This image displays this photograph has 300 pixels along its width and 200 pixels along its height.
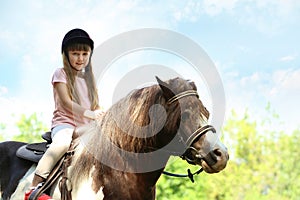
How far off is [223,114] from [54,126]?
5.47 ft

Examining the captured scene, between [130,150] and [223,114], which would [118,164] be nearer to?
[130,150]

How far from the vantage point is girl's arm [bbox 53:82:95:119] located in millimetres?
4412

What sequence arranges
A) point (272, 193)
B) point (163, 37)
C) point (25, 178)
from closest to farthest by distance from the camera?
point (163, 37), point (25, 178), point (272, 193)

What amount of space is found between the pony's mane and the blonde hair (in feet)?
1.78

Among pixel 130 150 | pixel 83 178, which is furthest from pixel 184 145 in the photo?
pixel 83 178

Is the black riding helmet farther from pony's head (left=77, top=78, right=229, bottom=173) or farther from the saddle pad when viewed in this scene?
the saddle pad

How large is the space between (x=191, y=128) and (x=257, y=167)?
22700 millimetres

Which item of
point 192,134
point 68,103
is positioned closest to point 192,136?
point 192,134

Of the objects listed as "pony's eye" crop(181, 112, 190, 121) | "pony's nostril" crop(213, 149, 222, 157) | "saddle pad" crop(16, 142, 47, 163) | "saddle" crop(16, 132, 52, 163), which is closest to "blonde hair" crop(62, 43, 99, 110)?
"saddle" crop(16, 132, 52, 163)

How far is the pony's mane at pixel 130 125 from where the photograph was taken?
3.82m

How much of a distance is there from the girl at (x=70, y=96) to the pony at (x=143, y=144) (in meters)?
0.29

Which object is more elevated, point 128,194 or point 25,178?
point 128,194

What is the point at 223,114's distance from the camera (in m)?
4.13

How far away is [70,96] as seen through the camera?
15.0 feet
